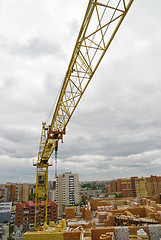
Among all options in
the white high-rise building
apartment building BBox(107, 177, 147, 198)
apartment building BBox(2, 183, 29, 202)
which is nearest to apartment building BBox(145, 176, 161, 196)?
apartment building BBox(107, 177, 147, 198)

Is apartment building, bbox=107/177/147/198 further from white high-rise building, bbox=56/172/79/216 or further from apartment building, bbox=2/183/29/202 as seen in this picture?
apartment building, bbox=2/183/29/202

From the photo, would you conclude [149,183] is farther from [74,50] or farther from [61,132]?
[74,50]

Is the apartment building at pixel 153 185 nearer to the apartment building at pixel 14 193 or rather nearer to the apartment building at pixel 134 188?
the apartment building at pixel 134 188

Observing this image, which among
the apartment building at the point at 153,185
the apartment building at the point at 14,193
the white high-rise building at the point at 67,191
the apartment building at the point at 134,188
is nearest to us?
the apartment building at the point at 153,185

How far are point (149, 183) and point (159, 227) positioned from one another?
A: 209 feet

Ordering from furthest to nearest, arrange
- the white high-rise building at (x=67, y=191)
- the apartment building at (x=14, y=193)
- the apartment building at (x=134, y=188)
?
the apartment building at (x=14, y=193) → the white high-rise building at (x=67, y=191) → the apartment building at (x=134, y=188)

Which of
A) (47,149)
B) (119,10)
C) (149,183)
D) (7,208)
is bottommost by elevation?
A: (7,208)

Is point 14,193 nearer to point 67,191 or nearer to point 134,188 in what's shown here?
point 67,191

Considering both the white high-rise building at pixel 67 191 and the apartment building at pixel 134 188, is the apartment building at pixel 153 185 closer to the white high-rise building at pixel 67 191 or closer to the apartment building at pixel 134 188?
the apartment building at pixel 134 188

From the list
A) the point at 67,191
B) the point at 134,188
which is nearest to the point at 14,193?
the point at 67,191

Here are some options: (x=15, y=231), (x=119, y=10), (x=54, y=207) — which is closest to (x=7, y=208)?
(x=15, y=231)

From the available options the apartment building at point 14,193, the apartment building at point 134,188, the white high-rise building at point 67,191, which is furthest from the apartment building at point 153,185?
the apartment building at point 14,193

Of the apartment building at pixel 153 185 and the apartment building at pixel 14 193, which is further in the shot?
the apartment building at pixel 14 193

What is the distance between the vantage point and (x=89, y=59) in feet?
35.7
